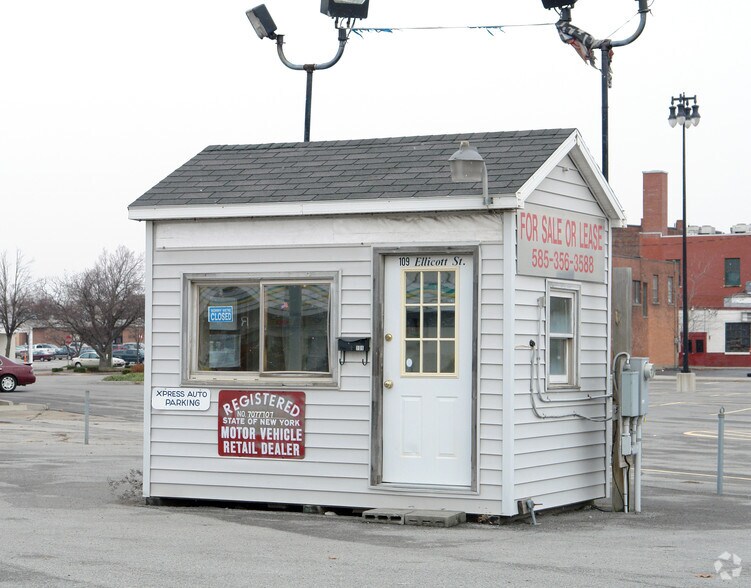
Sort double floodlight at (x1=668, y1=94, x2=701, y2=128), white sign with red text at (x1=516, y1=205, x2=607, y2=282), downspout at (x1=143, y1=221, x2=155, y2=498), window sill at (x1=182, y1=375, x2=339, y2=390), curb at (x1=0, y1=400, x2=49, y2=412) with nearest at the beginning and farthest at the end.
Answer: white sign with red text at (x1=516, y1=205, x2=607, y2=282)
window sill at (x1=182, y1=375, x2=339, y2=390)
downspout at (x1=143, y1=221, x2=155, y2=498)
curb at (x1=0, y1=400, x2=49, y2=412)
double floodlight at (x1=668, y1=94, x2=701, y2=128)

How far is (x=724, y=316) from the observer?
77625 millimetres

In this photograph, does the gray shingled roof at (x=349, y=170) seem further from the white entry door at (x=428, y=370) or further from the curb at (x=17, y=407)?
the curb at (x=17, y=407)

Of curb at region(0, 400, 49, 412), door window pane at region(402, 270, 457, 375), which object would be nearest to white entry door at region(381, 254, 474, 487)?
door window pane at region(402, 270, 457, 375)

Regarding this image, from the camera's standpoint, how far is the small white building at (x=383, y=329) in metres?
11.4

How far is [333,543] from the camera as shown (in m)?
9.93

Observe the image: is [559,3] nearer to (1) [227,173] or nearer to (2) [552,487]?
(1) [227,173]

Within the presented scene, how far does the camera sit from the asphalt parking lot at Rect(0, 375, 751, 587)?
330 inches

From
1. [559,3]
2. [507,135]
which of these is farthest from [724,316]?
[507,135]

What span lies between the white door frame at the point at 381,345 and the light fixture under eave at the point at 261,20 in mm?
6199

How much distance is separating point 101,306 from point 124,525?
5440 centimetres

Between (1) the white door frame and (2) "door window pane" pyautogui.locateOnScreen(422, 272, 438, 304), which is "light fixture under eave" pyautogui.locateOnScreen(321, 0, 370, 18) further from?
(2) "door window pane" pyautogui.locateOnScreen(422, 272, 438, 304)

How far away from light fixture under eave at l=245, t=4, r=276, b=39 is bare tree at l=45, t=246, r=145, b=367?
48.3 metres

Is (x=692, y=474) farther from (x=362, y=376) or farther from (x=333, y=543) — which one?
(x=333, y=543)

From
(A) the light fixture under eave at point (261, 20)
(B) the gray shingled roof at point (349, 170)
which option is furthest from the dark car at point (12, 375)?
(B) the gray shingled roof at point (349, 170)
